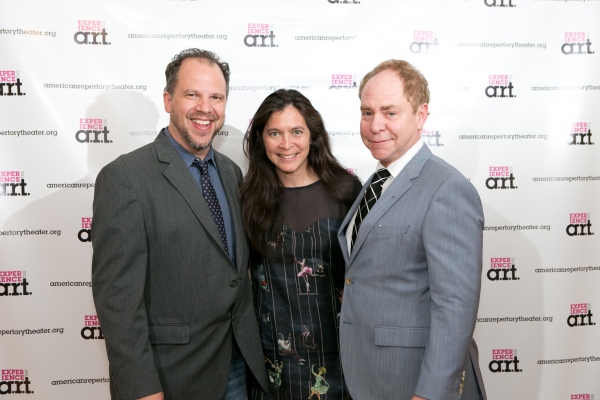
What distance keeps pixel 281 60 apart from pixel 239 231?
134 cm

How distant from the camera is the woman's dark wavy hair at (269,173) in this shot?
219 centimetres

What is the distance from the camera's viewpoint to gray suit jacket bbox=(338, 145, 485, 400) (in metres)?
1.61

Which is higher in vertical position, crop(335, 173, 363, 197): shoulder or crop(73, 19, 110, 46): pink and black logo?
crop(73, 19, 110, 46): pink and black logo

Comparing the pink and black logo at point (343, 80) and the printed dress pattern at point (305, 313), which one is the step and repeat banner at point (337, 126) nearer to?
the pink and black logo at point (343, 80)

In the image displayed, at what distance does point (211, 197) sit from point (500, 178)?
198cm

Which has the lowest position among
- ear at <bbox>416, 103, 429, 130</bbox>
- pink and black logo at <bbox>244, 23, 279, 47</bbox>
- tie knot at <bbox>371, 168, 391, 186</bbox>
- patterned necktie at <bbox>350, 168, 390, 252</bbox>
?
patterned necktie at <bbox>350, 168, 390, 252</bbox>

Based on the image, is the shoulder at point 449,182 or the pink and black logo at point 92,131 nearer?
the shoulder at point 449,182

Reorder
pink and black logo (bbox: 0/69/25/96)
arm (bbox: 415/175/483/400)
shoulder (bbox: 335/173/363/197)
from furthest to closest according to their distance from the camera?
pink and black logo (bbox: 0/69/25/96) → shoulder (bbox: 335/173/363/197) → arm (bbox: 415/175/483/400)

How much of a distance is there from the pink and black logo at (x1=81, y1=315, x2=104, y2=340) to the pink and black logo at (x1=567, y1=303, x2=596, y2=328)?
9.88 ft

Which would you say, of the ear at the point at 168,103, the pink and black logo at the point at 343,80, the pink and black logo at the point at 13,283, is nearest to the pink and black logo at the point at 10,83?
the pink and black logo at the point at 13,283

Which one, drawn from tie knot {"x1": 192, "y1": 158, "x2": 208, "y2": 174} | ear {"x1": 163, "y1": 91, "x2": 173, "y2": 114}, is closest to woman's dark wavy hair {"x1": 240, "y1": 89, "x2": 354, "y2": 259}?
tie knot {"x1": 192, "y1": 158, "x2": 208, "y2": 174}

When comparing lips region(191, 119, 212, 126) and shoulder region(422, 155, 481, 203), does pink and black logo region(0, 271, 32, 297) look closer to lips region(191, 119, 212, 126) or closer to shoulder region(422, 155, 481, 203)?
lips region(191, 119, 212, 126)

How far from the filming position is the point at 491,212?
10.4 ft

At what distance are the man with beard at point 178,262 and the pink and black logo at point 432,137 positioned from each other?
1.42 m
